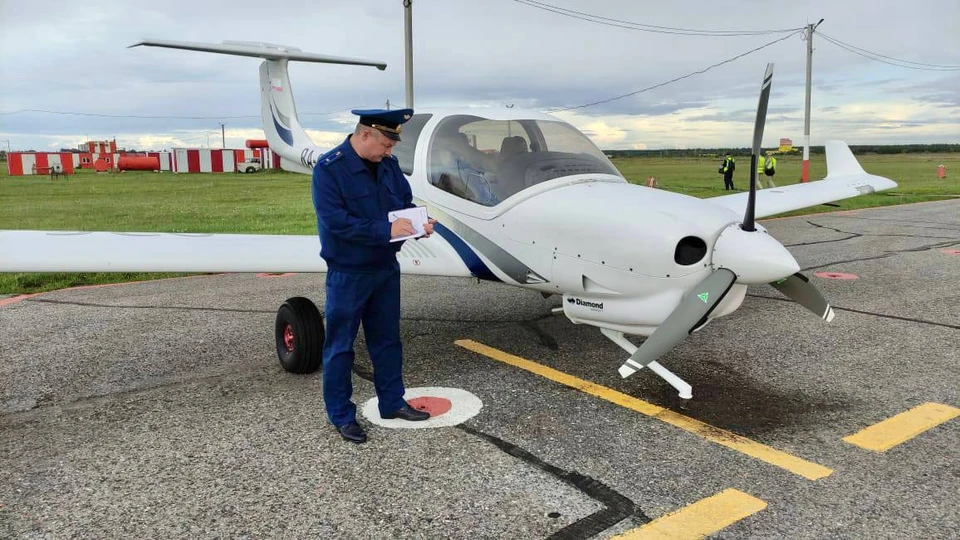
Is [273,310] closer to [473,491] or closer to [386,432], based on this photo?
[386,432]

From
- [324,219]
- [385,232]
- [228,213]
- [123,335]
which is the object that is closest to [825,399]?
[385,232]

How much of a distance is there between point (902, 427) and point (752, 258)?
138 cm

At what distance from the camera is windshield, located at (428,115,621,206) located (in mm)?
4883

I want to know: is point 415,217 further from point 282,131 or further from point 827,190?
point 282,131

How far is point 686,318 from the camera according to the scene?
3.82 m

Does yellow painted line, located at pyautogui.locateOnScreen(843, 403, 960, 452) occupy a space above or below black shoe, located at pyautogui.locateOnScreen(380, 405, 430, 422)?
below

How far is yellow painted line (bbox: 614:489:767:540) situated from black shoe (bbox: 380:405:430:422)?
156 centimetres

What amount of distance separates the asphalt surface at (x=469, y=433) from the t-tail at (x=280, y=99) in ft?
14.5

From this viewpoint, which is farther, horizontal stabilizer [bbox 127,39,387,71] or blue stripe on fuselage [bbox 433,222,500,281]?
horizontal stabilizer [bbox 127,39,387,71]

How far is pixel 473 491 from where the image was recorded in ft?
10.2

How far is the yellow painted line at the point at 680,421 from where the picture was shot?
3389 millimetres

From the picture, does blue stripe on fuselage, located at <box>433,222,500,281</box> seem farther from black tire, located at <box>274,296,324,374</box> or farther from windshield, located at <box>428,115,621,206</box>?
black tire, located at <box>274,296,324,374</box>

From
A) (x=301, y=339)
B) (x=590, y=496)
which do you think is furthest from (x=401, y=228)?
(x=301, y=339)

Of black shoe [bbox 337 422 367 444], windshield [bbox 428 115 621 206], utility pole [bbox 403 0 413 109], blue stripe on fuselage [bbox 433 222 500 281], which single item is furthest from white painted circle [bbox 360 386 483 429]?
utility pole [bbox 403 0 413 109]
